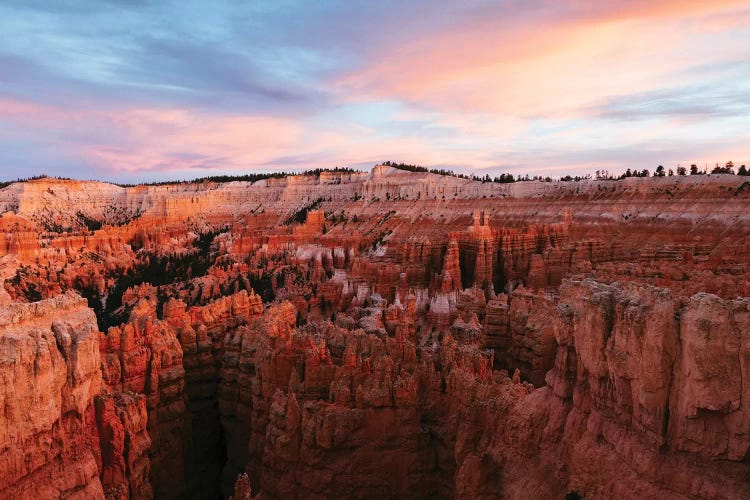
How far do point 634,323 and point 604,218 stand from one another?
43.1 meters

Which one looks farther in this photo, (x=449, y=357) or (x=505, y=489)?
(x=449, y=357)

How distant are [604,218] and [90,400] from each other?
148 ft

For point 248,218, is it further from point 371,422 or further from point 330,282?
point 371,422

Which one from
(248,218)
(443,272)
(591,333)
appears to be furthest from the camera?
(248,218)

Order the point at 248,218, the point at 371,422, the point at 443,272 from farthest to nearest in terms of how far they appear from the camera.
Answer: the point at 248,218 < the point at 443,272 < the point at 371,422

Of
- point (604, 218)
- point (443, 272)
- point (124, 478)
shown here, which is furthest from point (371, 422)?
point (604, 218)

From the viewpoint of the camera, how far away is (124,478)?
11047 mm

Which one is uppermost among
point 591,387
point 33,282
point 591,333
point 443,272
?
point 591,333

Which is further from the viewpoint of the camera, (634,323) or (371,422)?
(371,422)

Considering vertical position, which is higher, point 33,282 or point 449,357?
point 449,357

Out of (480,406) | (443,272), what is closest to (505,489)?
(480,406)

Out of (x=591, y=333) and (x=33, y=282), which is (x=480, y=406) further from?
(x=33, y=282)

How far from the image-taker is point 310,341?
14.8 m

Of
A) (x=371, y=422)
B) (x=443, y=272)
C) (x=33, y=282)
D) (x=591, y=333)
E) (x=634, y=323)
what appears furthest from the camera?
(x=33, y=282)
